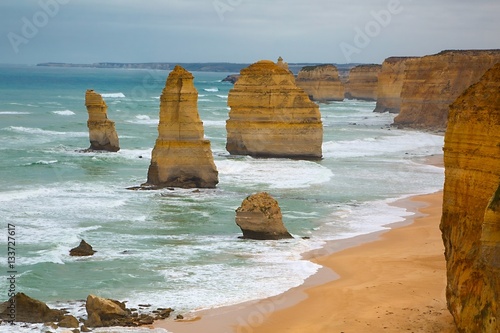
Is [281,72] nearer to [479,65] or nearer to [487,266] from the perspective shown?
[479,65]

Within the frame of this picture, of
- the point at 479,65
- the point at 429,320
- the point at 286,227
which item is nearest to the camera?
the point at 429,320

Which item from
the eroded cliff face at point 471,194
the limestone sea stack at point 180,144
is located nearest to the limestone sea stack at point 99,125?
the limestone sea stack at point 180,144

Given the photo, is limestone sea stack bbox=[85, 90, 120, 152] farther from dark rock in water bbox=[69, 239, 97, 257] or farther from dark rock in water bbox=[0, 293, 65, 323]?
dark rock in water bbox=[0, 293, 65, 323]

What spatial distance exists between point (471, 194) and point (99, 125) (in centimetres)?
3327

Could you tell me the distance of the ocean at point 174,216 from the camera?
1936 centimetres

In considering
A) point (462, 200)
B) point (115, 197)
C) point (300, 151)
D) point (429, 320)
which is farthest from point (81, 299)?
point (300, 151)

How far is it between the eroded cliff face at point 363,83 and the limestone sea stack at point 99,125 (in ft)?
262

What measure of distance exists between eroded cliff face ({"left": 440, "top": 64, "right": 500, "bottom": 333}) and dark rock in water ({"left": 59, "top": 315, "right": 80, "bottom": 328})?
6918 millimetres

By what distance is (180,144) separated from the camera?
1277 inches

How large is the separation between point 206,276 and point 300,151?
24403 millimetres

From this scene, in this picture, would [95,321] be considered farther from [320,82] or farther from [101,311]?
[320,82]

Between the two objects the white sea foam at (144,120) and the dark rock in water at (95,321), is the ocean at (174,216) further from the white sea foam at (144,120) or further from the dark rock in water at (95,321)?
the white sea foam at (144,120)

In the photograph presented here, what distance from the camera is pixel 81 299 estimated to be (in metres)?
18.0

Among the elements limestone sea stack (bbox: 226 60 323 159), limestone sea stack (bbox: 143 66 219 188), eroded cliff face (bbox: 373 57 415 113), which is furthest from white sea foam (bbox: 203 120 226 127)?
limestone sea stack (bbox: 143 66 219 188)
